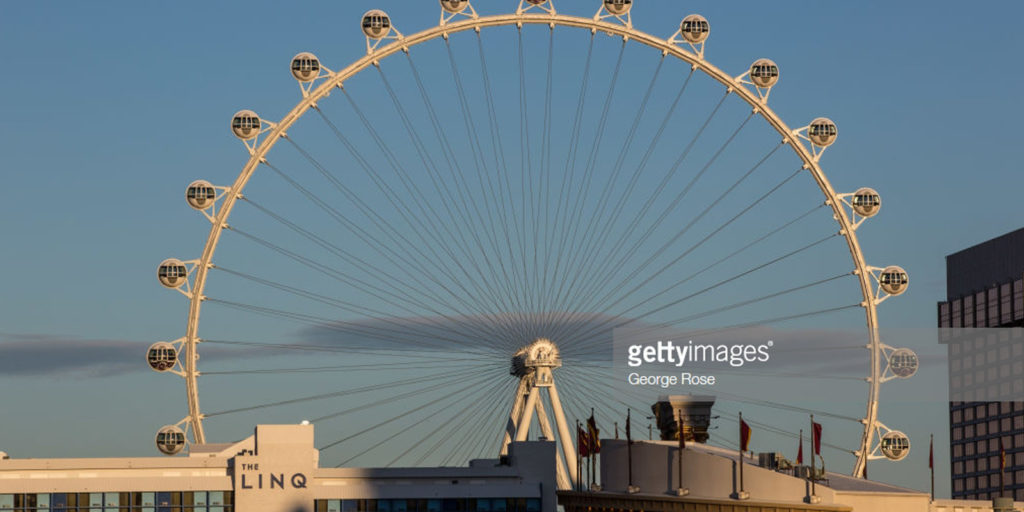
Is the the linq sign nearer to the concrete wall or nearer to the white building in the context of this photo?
the white building

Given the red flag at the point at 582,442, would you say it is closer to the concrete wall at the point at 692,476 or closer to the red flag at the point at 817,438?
the concrete wall at the point at 692,476

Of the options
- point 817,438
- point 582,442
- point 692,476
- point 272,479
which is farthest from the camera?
point 272,479

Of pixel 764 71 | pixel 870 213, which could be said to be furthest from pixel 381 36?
pixel 870 213

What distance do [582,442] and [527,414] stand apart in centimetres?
560

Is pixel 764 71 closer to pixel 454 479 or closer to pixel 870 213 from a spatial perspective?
pixel 870 213

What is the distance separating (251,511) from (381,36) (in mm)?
25444

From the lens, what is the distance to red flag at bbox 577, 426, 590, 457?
95.4 metres

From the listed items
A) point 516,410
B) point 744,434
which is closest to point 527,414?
point 516,410

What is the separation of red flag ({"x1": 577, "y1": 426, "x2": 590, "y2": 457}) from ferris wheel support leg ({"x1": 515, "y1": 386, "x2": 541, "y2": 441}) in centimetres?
331

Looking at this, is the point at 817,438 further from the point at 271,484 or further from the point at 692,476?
the point at 271,484

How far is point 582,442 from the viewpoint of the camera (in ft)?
316

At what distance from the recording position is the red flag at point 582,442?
313ft

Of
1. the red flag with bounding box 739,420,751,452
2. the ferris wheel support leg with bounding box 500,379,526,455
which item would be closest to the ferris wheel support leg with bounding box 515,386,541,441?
the ferris wheel support leg with bounding box 500,379,526,455

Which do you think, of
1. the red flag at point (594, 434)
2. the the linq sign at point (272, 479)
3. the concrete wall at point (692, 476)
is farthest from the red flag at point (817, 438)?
the the linq sign at point (272, 479)
